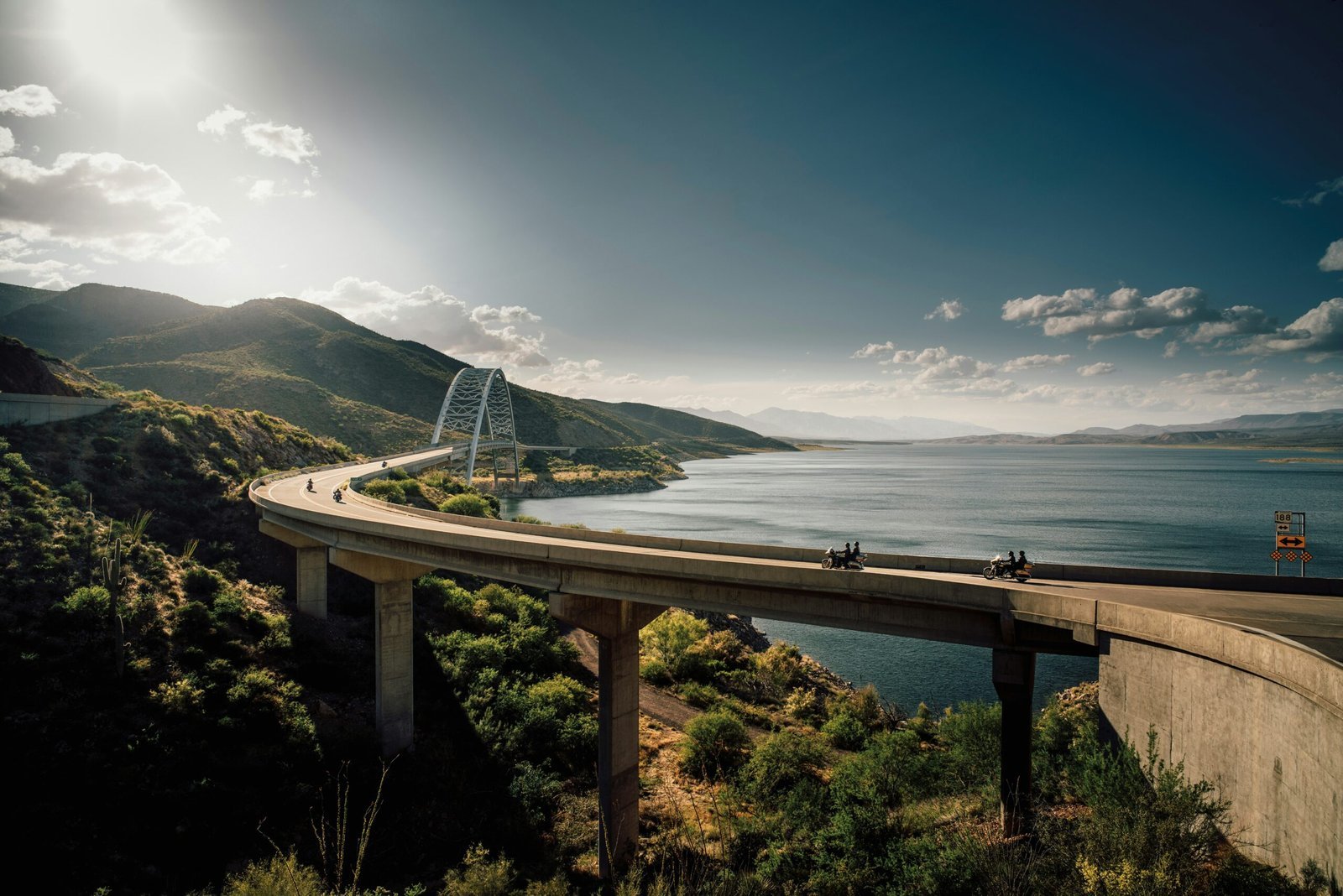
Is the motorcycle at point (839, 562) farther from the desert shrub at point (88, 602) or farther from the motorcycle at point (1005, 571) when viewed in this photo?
the desert shrub at point (88, 602)

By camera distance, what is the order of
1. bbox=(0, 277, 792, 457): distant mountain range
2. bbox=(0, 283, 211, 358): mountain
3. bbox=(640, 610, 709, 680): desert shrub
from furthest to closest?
bbox=(0, 283, 211, 358): mountain → bbox=(0, 277, 792, 457): distant mountain range → bbox=(640, 610, 709, 680): desert shrub

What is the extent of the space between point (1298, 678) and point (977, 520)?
86.7 m

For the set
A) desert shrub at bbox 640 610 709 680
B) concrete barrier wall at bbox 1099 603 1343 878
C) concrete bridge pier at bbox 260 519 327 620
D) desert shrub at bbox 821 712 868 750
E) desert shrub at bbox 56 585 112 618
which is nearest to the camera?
concrete barrier wall at bbox 1099 603 1343 878

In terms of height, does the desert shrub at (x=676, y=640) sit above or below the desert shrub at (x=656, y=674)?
above

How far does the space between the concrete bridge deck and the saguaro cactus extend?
8280 mm

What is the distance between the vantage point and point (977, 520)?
3474 inches

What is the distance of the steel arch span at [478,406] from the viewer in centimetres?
11862

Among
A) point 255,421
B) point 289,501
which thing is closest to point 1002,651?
point 289,501

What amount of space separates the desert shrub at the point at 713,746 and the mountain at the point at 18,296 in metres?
204

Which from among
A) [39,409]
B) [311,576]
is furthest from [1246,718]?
[39,409]

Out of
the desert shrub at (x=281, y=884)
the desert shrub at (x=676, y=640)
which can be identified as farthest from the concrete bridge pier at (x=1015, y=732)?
the desert shrub at (x=676, y=640)

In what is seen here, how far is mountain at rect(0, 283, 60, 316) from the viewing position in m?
151

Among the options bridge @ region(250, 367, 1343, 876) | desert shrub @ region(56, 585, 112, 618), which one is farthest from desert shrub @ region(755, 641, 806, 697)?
desert shrub @ region(56, 585, 112, 618)

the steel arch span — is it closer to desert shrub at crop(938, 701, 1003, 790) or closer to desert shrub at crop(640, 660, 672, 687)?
desert shrub at crop(640, 660, 672, 687)
